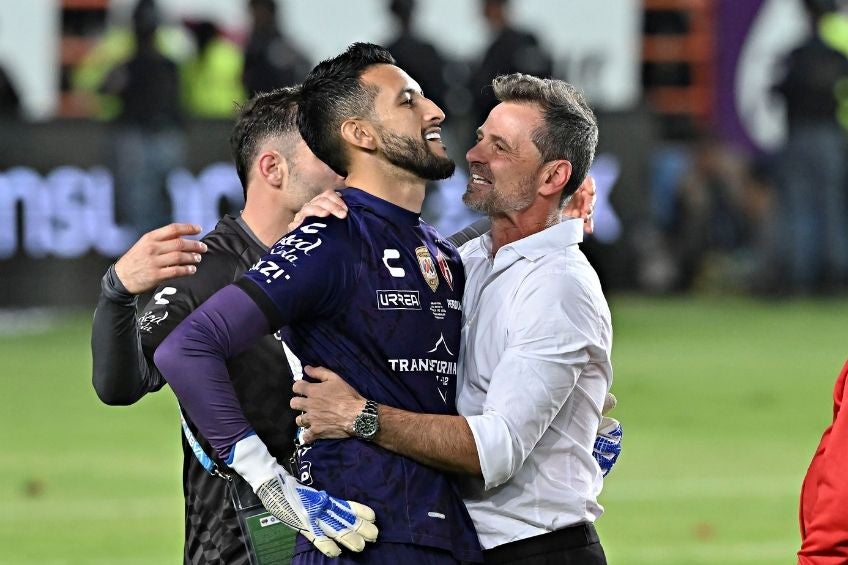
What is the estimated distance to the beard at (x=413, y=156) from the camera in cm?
421

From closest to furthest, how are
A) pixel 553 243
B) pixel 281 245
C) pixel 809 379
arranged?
pixel 281 245
pixel 553 243
pixel 809 379

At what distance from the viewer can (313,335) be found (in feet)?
13.4

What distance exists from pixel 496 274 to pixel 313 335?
0.53 meters

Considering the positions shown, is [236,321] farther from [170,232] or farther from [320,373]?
[170,232]

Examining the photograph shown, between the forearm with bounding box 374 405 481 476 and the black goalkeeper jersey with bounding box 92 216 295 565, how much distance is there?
754 mm

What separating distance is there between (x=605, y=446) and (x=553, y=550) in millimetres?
433

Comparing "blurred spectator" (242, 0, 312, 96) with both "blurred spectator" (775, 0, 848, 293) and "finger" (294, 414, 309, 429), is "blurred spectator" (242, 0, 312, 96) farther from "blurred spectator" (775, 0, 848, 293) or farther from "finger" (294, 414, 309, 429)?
"finger" (294, 414, 309, 429)

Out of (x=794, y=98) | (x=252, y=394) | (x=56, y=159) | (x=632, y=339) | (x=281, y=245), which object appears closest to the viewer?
(x=281, y=245)

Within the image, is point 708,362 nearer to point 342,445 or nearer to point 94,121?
point 94,121

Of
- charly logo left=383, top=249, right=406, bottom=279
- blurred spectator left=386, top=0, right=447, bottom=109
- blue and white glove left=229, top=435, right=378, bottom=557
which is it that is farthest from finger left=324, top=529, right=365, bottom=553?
A: blurred spectator left=386, top=0, right=447, bottom=109

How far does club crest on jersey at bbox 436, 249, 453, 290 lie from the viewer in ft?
14.0

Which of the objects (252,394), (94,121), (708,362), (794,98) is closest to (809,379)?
(708,362)

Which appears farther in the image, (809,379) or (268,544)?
(809,379)

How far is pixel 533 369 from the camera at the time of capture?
4.07 meters
